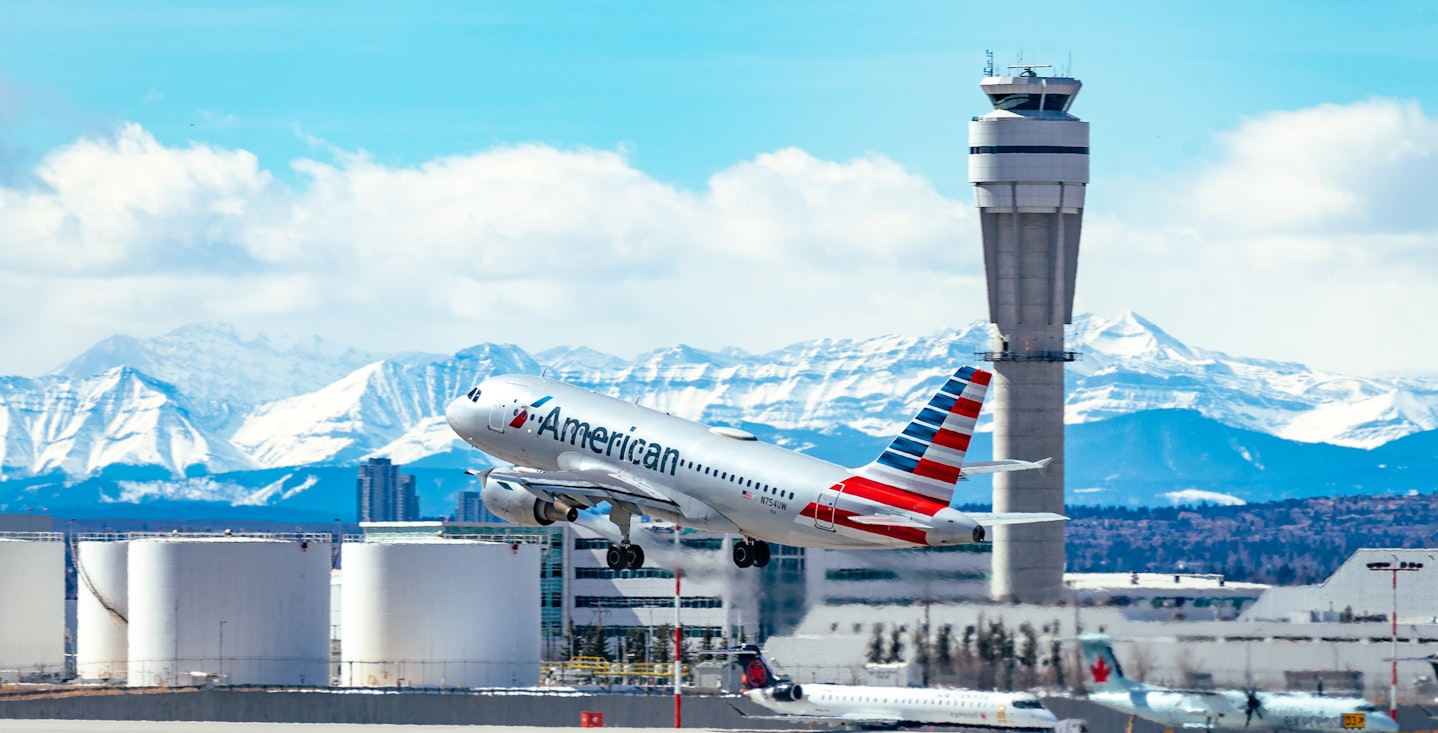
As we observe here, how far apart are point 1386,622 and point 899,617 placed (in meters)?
23.4

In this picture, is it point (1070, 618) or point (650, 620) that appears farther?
point (650, 620)

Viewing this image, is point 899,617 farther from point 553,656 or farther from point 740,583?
point 553,656

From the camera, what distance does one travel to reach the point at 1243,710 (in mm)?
96000

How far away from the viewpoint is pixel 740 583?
365 ft

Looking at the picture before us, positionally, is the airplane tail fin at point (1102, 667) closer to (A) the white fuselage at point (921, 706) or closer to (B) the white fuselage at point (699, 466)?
(A) the white fuselage at point (921, 706)

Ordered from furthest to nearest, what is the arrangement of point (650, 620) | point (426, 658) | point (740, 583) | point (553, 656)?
point (650, 620) → point (553, 656) → point (426, 658) → point (740, 583)

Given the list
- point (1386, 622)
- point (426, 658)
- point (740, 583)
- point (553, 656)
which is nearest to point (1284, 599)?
point (1386, 622)

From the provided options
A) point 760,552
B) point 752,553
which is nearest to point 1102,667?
point 760,552

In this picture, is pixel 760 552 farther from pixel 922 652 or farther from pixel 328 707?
pixel 328 707

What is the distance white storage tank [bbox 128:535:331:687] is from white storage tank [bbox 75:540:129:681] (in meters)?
4.85

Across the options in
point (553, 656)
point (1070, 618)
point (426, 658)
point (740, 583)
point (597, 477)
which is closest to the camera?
point (597, 477)

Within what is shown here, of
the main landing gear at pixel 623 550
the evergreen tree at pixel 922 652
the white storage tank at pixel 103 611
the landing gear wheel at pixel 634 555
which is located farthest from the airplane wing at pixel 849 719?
the white storage tank at pixel 103 611

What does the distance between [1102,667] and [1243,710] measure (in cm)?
628

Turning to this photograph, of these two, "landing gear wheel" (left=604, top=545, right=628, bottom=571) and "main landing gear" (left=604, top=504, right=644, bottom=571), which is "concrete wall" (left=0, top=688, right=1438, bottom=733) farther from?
"landing gear wheel" (left=604, top=545, right=628, bottom=571)
